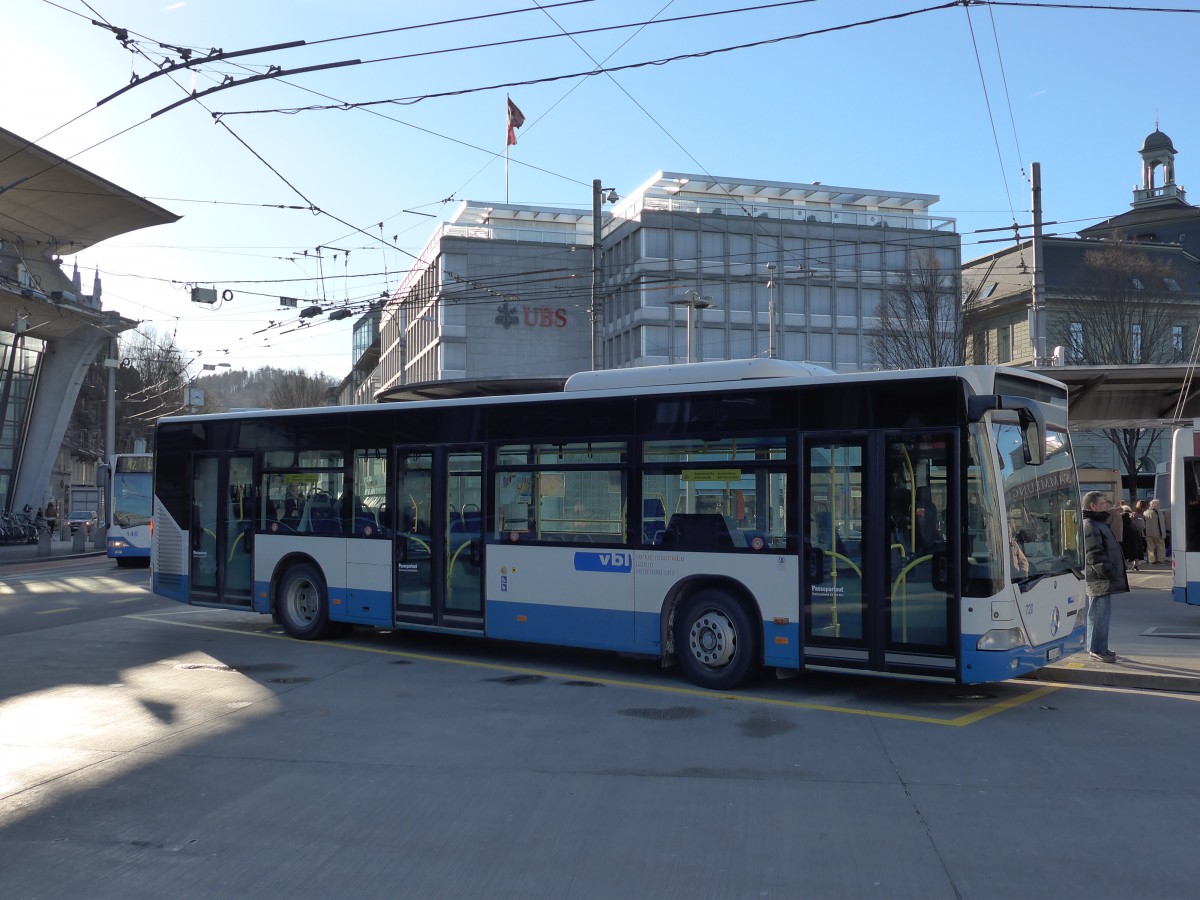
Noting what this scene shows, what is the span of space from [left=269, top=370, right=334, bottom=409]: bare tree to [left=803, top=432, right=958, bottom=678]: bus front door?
81.7 m

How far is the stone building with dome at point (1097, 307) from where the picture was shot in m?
33.9

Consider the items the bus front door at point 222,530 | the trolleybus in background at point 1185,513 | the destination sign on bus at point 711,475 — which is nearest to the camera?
the destination sign on bus at point 711,475

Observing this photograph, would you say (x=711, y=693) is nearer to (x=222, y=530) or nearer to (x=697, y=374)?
(x=697, y=374)

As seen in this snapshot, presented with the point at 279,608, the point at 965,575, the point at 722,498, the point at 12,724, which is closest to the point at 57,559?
the point at 279,608

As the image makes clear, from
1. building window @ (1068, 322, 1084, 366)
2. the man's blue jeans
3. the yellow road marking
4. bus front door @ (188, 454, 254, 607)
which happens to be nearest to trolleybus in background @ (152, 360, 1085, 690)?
the yellow road marking

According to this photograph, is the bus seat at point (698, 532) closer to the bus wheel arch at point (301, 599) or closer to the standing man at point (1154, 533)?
the bus wheel arch at point (301, 599)

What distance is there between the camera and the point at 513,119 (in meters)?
34.1

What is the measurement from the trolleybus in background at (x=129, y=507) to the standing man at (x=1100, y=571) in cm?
2530

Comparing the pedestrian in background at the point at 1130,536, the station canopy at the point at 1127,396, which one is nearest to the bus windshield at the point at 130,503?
the station canopy at the point at 1127,396

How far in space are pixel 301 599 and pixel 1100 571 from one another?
9.95 meters

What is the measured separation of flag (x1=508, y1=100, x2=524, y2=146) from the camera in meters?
33.9

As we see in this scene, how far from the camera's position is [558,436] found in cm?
1177

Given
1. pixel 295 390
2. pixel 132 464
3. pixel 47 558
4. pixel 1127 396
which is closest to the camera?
pixel 1127 396

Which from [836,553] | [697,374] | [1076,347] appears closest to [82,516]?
[1076,347]
